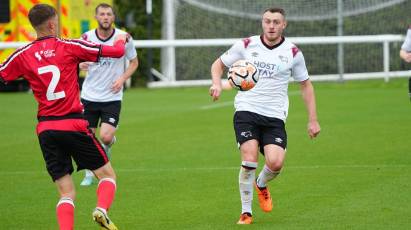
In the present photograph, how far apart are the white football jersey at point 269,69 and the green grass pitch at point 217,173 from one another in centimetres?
111

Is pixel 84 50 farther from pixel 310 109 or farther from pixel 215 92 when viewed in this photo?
pixel 310 109

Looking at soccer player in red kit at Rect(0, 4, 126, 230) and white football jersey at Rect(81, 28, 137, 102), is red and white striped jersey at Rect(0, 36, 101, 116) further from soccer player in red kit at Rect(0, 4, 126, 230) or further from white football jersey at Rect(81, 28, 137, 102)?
white football jersey at Rect(81, 28, 137, 102)

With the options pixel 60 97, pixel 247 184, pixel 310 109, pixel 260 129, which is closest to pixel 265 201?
pixel 247 184

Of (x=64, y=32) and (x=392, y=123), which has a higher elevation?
(x=64, y=32)

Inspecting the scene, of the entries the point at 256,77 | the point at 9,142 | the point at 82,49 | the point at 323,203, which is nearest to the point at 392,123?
the point at 9,142

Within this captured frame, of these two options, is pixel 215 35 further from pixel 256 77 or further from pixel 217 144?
pixel 256 77

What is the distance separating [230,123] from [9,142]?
462cm

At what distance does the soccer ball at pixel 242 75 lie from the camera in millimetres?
9016

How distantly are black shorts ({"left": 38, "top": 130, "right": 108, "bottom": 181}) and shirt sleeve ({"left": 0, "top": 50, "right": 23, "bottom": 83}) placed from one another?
22.3 inches

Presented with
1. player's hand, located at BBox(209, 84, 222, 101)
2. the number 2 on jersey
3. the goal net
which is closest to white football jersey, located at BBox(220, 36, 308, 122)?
player's hand, located at BBox(209, 84, 222, 101)

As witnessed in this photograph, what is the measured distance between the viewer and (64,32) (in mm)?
25984

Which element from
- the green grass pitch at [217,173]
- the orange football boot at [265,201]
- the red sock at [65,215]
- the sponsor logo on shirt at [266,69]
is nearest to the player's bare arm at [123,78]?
the green grass pitch at [217,173]

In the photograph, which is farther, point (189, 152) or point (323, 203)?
point (189, 152)

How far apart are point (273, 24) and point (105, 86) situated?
3.81 metres
